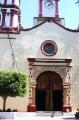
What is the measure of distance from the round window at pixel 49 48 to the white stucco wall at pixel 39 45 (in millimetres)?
309

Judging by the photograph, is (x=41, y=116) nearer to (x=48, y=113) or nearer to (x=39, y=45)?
(x=48, y=113)

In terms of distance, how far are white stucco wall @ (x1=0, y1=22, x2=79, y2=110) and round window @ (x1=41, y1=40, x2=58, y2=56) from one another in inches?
12.2

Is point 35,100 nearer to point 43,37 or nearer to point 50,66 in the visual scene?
point 50,66

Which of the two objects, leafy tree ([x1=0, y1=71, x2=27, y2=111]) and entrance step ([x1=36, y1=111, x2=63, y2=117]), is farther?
entrance step ([x1=36, y1=111, x2=63, y2=117])

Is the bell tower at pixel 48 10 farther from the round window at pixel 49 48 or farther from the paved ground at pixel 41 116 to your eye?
the paved ground at pixel 41 116

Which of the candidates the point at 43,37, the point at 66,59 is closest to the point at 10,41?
the point at 43,37

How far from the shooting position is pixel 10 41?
39.2m

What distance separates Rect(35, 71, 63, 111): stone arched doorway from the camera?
39.1 m

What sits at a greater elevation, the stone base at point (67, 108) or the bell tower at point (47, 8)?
the bell tower at point (47, 8)

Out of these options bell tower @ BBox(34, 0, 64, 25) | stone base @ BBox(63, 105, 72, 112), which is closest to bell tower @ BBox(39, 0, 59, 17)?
bell tower @ BBox(34, 0, 64, 25)

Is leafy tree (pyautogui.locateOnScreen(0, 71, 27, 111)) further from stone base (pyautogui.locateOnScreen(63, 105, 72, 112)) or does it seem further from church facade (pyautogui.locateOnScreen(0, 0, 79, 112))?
stone base (pyautogui.locateOnScreen(63, 105, 72, 112))

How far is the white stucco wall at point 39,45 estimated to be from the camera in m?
38.8

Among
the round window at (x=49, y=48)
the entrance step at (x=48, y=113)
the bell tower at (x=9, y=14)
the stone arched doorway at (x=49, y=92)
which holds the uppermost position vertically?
the bell tower at (x=9, y=14)

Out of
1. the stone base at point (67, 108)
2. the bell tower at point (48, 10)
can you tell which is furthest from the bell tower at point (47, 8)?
the stone base at point (67, 108)
